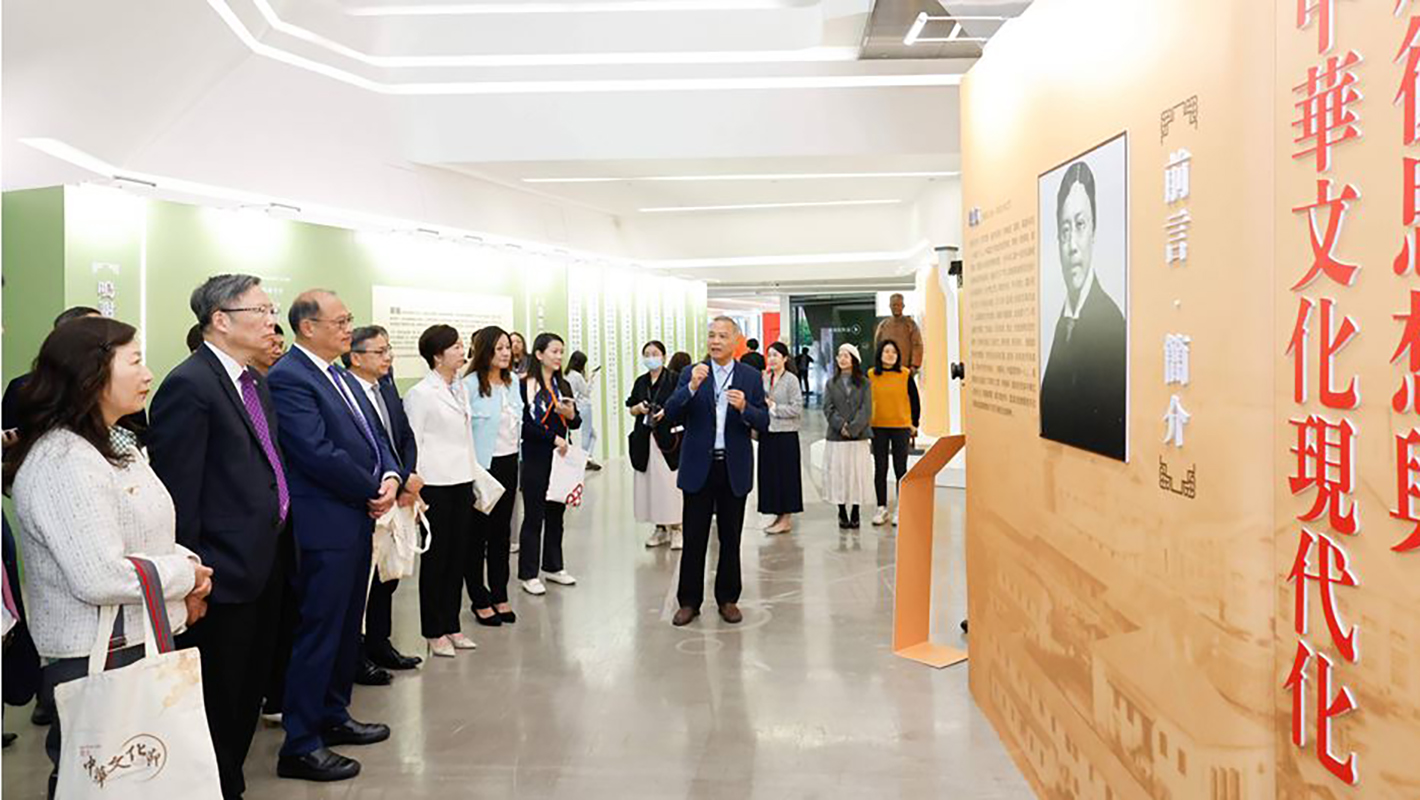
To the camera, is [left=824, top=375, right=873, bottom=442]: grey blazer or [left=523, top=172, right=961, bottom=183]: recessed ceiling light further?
[left=523, top=172, right=961, bottom=183]: recessed ceiling light

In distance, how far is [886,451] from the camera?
8.59 m

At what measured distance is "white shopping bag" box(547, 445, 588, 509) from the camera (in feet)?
20.1

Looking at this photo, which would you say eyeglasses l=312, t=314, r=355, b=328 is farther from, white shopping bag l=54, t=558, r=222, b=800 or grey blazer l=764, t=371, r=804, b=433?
grey blazer l=764, t=371, r=804, b=433

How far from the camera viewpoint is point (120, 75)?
589cm

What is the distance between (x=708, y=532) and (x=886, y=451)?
11.3 ft

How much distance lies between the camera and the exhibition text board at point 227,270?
230 inches

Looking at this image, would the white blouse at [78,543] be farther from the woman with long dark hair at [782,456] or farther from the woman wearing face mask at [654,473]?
the woman with long dark hair at [782,456]

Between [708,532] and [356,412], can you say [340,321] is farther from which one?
[708,532]

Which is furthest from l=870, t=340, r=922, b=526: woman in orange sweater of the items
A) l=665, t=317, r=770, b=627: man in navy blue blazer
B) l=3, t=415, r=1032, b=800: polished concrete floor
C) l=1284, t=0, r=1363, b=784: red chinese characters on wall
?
l=1284, t=0, r=1363, b=784: red chinese characters on wall

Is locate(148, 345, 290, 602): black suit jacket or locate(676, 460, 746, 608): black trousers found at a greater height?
locate(148, 345, 290, 602): black suit jacket

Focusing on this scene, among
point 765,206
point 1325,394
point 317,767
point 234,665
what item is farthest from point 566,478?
point 765,206

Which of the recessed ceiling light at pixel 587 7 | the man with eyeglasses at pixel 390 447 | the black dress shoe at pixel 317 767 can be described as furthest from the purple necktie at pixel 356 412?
the recessed ceiling light at pixel 587 7

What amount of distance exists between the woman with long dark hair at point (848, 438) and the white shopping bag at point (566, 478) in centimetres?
284

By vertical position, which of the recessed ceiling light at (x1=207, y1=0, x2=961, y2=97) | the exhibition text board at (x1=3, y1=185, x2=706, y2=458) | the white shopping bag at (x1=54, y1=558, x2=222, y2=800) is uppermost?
the recessed ceiling light at (x1=207, y1=0, x2=961, y2=97)
